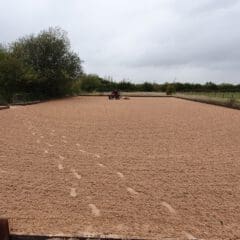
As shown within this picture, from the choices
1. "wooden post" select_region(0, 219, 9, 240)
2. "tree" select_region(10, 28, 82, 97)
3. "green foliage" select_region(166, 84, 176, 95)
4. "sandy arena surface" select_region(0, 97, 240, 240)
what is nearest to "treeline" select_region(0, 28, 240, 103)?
"tree" select_region(10, 28, 82, 97)

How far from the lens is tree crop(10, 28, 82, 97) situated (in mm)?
48156

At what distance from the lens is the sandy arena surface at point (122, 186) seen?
5.33 metres

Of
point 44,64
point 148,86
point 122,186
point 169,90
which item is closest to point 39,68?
A: point 44,64

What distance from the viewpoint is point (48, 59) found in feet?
161

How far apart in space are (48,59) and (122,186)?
4313 centimetres

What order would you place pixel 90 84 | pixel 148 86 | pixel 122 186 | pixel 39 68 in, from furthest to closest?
1. pixel 148 86
2. pixel 90 84
3. pixel 39 68
4. pixel 122 186

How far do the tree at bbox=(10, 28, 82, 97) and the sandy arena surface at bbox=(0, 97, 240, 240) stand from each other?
3566cm

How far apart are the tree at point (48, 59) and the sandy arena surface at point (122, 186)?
35661 millimetres

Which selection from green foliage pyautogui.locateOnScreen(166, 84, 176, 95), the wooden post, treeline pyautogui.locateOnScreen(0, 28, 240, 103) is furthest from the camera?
green foliage pyautogui.locateOnScreen(166, 84, 176, 95)

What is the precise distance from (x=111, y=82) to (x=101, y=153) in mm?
72866

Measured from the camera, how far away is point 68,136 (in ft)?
46.0

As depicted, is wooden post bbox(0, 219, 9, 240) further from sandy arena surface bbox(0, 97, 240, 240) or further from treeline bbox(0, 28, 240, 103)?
treeline bbox(0, 28, 240, 103)

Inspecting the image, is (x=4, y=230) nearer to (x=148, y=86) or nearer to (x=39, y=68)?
(x=39, y=68)

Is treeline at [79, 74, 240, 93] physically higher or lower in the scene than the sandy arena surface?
lower
